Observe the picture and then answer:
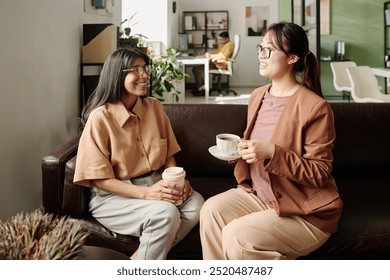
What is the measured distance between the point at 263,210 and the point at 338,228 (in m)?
0.28

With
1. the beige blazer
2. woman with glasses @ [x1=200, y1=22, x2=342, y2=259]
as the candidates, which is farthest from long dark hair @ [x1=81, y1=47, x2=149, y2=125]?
the beige blazer

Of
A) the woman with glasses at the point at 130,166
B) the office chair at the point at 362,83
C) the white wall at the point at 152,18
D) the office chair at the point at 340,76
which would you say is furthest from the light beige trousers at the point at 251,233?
the white wall at the point at 152,18

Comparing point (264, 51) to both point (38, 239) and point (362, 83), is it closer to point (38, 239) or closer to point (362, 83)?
point (38, 239)

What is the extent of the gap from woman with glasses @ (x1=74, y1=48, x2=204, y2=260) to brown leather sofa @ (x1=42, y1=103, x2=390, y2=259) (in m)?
0.08

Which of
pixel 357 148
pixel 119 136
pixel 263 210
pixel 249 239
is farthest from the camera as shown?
pixel 357 148

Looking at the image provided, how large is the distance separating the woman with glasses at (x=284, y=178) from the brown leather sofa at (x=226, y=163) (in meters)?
0.19

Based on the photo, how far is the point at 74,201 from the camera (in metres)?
1.44

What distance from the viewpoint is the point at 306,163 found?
3.95 ft

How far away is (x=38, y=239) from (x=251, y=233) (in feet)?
2.07

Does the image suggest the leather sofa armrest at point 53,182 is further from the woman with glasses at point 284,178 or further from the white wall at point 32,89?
the woman with glasses at point 284,178

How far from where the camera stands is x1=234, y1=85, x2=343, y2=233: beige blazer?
3.94ft

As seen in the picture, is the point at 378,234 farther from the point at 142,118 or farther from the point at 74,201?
the point at 74,201

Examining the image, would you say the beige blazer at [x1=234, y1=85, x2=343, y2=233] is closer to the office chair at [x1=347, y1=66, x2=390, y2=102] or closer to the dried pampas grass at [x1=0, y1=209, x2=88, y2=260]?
the dried pampas grass at [x1=0, y1=209, x2=88, y2=260]

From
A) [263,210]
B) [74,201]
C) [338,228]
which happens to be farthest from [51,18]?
[338,228]
